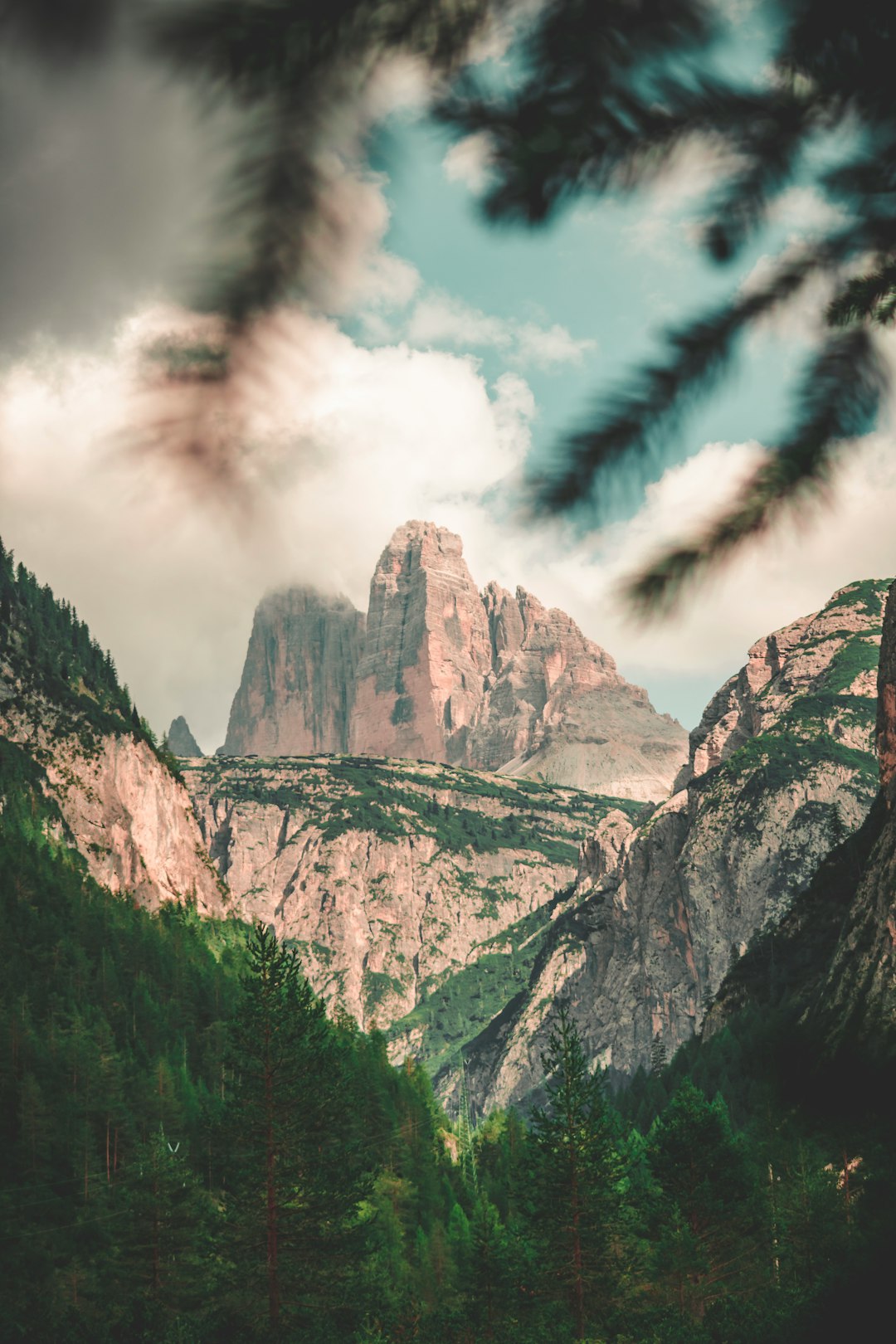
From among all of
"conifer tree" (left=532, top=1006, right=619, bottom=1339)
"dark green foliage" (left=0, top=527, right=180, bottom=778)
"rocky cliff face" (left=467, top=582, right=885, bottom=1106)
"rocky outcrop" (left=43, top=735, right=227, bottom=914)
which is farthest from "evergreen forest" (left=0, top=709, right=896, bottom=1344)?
"dark green foliage" (left=0, top=527, right=180, bottom=778)

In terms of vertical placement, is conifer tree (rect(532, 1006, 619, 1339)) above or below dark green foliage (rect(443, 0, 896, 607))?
below

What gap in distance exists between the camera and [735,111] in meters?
2.88

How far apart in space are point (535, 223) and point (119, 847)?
457ft

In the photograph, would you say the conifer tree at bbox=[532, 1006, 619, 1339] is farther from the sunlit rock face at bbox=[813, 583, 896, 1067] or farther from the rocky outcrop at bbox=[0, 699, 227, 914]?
the rocky outcrop at bbox=[0, 699, 227, 914]

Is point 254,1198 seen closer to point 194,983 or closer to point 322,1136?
point 322,1136

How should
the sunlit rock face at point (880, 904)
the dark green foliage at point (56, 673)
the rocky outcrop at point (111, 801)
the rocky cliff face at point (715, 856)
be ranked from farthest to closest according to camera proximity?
1. the dark green foliage at point (56, 673)
2. the rocky outcrop at point (111, 801)
3. the rocky cliff face at point (715, 856)
4. the sunlit rock face at point (880, 904)

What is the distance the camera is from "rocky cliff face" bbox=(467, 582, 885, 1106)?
12519cm

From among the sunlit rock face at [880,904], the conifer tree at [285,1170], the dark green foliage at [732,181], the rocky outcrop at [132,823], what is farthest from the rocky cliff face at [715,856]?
the dark green foliage at [732,181]

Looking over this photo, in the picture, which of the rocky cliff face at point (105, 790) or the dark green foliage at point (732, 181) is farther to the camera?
the rocky cliff face at point (105, 790)

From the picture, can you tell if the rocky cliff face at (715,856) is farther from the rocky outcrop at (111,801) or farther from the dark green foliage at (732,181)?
the dark green foliage at (732,181)

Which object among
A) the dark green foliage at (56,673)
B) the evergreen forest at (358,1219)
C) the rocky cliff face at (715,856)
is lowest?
the evergreen forest at (358,1219)

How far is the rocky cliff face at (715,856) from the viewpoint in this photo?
125m

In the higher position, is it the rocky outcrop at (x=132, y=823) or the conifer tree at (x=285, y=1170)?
the rocky outcrop at (x=132, y=823)

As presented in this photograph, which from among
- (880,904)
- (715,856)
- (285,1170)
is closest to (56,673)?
(715,856)
